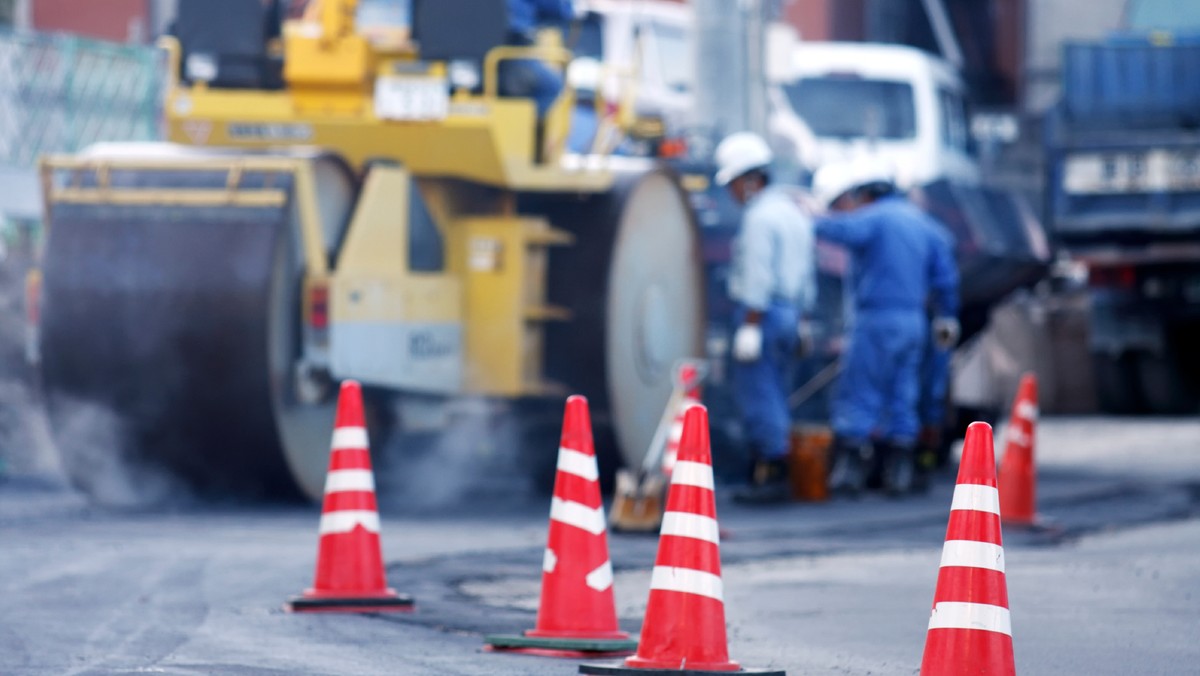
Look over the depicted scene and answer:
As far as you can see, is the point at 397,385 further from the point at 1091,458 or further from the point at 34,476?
the point at 1091,458

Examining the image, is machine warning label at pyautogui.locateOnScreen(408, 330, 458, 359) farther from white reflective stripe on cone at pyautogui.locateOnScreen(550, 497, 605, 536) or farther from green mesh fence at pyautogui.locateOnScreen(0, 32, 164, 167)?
green mesh fence at pyautogui.locateOnScreen(0, 32, 164, 167)

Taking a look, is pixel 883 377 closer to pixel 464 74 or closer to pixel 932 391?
pixel 932 391

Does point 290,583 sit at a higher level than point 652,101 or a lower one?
lower

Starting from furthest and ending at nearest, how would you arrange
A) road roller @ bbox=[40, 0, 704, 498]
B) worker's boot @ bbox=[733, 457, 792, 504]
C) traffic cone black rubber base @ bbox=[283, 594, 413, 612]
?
1. worker's boot @ bbox=[733, 457, 792, 504]
2. road roller @ bbox=[40, 0, 704, 498]
3. traffic cone black rubber base @ bbox=[283, 594, 413, 612]

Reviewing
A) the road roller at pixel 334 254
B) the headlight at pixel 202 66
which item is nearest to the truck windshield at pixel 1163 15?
the road roller at pixel 334 254

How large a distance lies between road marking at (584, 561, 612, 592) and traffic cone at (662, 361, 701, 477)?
3578 mm

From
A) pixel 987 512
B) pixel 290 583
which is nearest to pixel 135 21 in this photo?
pixel 290 583

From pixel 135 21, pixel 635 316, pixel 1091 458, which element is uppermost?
pixel 135 21

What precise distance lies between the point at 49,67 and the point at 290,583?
15.8m

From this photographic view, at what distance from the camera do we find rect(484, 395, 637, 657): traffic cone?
6.54 meters

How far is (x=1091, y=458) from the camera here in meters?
15.6

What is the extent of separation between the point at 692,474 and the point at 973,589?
0.84 metres

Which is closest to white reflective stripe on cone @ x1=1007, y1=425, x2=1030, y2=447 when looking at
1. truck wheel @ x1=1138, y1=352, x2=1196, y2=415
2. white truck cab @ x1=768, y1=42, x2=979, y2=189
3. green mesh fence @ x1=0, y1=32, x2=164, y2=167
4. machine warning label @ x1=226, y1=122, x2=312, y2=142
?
machine warning label @ x1=226, y1=122, x2=312, y2=142

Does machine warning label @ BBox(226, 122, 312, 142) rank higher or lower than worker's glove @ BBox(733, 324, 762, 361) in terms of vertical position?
higher
